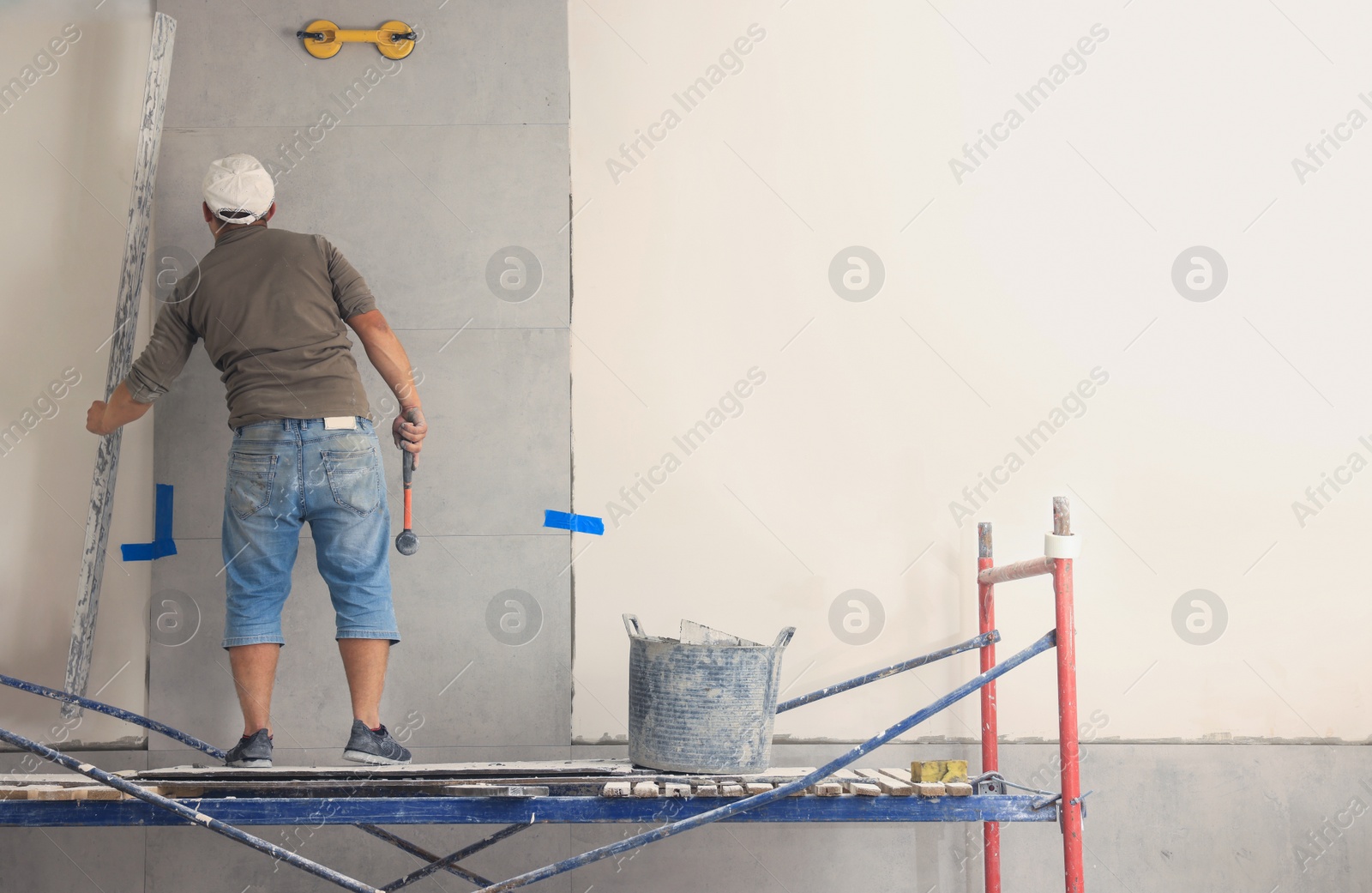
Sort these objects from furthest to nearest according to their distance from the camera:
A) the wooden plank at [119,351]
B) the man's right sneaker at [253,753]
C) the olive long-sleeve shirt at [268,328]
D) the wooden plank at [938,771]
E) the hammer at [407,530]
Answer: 1. the wooden plank at [119,351]
2. the hammer at [407,530]
3. the olive long-sleeve shirt at [268,328]
4. the man's right sneaker at [253,753]
5. the wooden plank at [938,771]

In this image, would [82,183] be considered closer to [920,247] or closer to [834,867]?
[920,247]

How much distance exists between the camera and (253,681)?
8.34 feet

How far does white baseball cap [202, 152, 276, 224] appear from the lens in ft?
8.98

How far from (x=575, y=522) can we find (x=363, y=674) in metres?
0.88

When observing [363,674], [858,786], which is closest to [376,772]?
[363,674]

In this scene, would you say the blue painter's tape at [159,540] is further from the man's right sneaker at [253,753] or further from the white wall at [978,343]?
the white wall at [978,343]

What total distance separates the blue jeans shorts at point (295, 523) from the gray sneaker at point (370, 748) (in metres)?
Result: 0.25

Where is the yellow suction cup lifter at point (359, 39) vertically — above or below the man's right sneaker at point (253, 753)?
above

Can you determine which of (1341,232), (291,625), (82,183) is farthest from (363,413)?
(1341,232)

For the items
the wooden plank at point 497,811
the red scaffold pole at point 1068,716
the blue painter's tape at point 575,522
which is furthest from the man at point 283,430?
the red scaffold pole at point 1068,716

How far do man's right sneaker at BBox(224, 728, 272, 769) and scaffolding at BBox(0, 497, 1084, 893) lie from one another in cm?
8

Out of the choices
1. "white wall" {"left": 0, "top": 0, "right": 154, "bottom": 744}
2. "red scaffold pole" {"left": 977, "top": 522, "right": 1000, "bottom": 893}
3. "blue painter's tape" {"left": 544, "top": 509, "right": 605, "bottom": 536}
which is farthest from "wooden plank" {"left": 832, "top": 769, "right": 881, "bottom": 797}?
"white wall" {"left": 0, "top": 0, "right": 154, "bottom": 744}

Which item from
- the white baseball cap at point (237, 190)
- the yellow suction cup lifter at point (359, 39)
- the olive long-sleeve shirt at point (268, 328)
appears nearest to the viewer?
the olive long-sleeve shirt at point (268, 328)

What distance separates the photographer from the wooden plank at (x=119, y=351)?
123 inches
